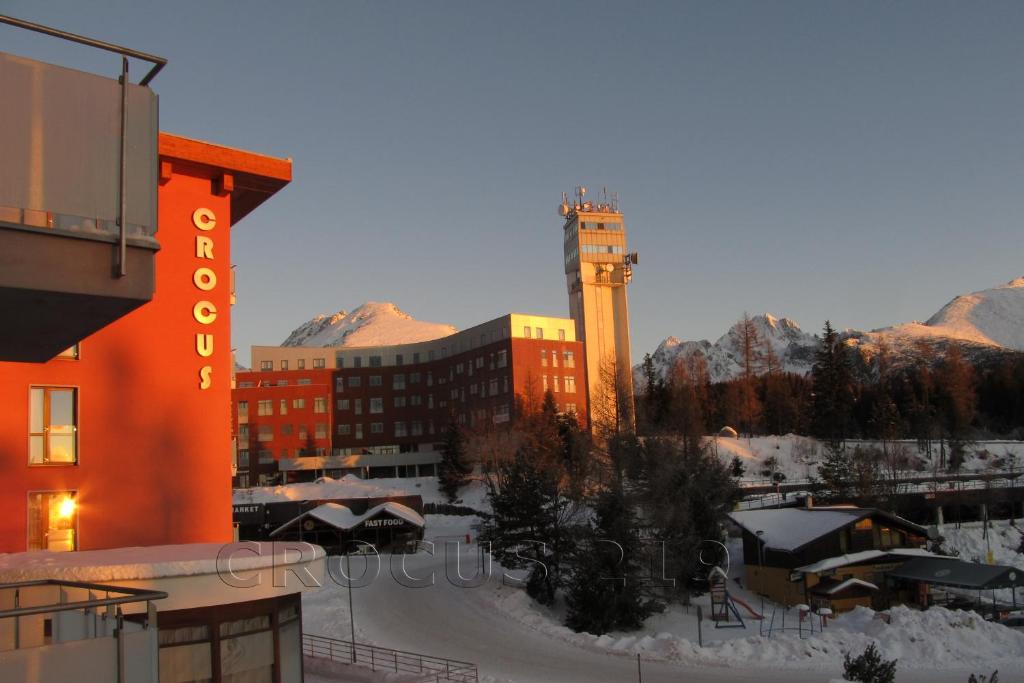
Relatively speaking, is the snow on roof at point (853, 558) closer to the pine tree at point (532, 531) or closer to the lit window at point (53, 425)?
the pine tree at point (532, 531)

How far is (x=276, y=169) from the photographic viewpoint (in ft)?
92.0

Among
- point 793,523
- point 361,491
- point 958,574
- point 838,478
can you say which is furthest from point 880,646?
point 361,491

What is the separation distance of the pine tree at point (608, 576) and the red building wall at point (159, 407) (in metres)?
16.0

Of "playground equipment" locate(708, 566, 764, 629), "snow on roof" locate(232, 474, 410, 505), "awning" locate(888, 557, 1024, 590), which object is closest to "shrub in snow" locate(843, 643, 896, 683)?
"playground equipment" locate(708, 566, 764, 629)

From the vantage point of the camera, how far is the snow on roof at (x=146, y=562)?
14.0 meters

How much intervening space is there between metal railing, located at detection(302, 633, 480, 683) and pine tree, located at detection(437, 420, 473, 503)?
46.3 meters

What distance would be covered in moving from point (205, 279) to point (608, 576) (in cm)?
2046

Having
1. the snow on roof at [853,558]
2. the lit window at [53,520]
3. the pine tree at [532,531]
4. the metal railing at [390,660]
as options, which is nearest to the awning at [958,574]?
the snow on roof at [853,558]

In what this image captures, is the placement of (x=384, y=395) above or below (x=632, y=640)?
above

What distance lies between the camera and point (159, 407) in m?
25.0

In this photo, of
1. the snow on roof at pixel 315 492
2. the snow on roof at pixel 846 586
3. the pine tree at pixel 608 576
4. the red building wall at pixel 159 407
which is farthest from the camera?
the snow on roof at pixel 315 492

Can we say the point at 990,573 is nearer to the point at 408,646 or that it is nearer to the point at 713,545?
the point at 713,545

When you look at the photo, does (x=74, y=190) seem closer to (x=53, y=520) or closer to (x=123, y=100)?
(x=123, y=100)

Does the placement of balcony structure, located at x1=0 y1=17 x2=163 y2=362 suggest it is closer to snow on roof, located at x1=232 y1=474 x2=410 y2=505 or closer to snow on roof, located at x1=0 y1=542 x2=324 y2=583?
snow on roof, located at x1=0 y1=542 x2=324 y2=583
